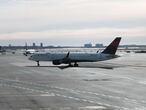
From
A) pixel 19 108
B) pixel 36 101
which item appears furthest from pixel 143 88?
pixel 19 108

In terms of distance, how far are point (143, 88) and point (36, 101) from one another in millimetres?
13797

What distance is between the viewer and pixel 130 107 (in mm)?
28734

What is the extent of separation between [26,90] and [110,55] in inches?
2212

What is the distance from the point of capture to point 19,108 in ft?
92.5

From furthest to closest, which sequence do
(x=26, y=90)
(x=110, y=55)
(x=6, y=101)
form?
(x=110, y=55)
(x=26, y=90)
(x=6, y=101)

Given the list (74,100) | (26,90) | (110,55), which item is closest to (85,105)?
(74,100)

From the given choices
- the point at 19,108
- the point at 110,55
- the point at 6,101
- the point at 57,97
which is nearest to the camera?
the point at 19,108

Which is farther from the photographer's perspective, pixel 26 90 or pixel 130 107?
pixel 26 90

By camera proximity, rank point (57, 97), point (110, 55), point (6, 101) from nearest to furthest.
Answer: point (6, 101) < point (57, 97) < point (110, 55)

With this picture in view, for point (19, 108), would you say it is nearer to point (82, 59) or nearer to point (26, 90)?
point (26, 90)

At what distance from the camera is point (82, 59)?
97438 millimetres

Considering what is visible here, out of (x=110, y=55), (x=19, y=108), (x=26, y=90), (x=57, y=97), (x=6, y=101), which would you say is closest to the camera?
(x=19, y=108)

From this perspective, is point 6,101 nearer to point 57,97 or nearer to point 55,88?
point 57,97

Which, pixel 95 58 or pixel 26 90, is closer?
pixel 26 90
